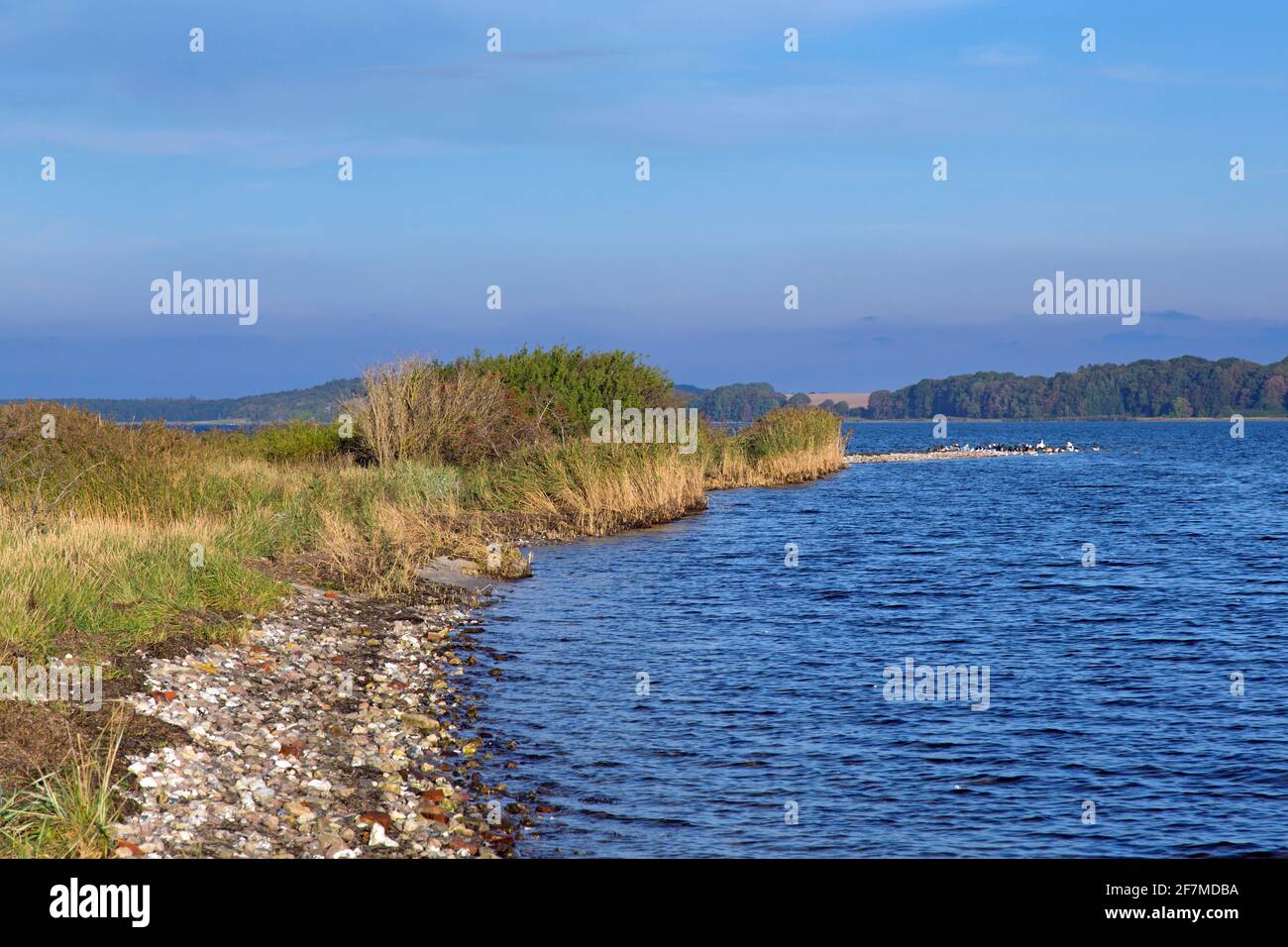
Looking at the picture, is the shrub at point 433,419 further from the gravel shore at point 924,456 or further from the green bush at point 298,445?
the gravel shore at point 924,456

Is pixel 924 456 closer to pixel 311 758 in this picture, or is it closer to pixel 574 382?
pixel 574 382

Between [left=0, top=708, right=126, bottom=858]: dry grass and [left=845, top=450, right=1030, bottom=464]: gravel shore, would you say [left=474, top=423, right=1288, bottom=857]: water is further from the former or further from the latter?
[left=845, top=450, right=1030, bottom=464]: gravel shore

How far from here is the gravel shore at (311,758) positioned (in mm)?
8320

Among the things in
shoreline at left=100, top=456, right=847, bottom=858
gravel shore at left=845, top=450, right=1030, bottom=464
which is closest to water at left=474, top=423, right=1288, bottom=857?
shoreline at left=100, top=456, right=847, bottom=858

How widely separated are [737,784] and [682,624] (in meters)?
8.71

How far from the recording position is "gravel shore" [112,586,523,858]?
832cm

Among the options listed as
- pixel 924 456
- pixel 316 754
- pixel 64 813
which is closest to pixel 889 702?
Answer: pixel 316 754

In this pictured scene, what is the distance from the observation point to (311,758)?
10391mm

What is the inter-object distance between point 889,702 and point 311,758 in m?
7.09

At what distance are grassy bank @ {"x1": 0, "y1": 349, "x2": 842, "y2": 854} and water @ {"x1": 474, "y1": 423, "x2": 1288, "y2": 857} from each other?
2.39 meters
